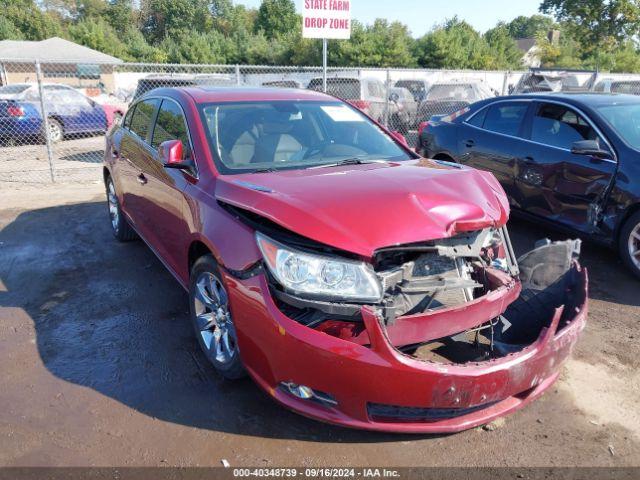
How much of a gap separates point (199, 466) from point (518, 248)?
4.14 m

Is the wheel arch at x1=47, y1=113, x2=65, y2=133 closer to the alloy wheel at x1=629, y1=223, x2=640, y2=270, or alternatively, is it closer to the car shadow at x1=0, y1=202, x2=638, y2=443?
the car shadow at x1=0, y1=202, x2=638, y2=443

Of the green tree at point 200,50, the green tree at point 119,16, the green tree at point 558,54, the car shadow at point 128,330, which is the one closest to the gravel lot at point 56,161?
the car shadow at point 128,330

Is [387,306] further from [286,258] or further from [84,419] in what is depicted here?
[84,419]

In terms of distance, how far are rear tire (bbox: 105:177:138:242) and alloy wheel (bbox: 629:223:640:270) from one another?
4.96 m

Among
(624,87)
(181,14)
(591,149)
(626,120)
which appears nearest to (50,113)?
(591,149)

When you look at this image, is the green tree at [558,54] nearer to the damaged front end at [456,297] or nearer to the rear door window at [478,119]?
the rear door window at [478,119]

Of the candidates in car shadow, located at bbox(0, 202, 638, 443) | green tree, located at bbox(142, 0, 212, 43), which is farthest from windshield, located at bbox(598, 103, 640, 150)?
green tree, located at bbox(142, 0, 212, 43)

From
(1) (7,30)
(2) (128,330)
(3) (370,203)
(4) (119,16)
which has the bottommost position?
(2) (128,330)

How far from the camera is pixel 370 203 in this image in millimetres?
2654

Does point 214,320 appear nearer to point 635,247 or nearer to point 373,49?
point 635,247

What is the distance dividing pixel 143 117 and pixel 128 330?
6.88ft

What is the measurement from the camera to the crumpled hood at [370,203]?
248 cm

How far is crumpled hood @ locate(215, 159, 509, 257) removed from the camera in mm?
2482

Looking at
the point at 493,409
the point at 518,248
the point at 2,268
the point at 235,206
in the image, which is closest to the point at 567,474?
the point at 493,409
